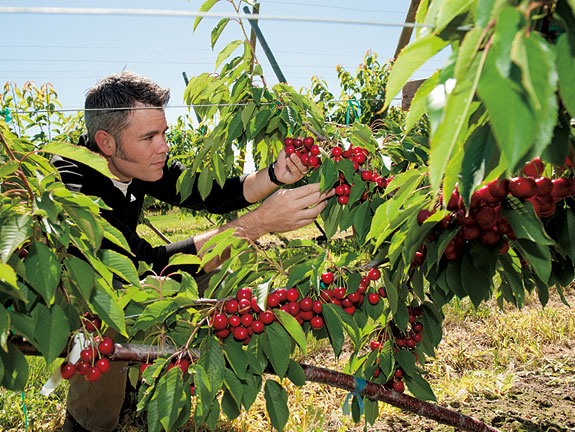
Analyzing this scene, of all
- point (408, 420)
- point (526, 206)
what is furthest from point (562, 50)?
point (408, 420)

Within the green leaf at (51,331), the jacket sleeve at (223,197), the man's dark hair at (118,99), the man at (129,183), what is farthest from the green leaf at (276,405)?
the man's dark hair at (118,99)

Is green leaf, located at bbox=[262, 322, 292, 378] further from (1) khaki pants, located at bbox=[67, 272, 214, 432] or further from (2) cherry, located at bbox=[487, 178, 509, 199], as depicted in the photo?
(1) khaki pants, located at bbox=[67, 272, 214, 432]

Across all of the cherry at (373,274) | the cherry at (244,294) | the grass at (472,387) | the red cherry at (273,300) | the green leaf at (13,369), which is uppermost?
the green leaf at (13,369)

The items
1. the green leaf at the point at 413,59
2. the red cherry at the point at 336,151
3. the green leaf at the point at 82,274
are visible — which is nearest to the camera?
the green leaf at the point at 413,59

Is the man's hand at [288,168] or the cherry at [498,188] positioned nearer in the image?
the cherry at [498,188]

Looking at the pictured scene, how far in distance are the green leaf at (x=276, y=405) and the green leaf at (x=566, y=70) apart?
979 mm

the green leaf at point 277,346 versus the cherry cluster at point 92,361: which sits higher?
the cherry cluster at point 92,361

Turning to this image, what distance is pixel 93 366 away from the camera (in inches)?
39.2

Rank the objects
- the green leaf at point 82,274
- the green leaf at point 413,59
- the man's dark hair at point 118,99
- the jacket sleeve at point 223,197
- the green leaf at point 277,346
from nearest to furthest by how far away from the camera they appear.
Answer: the green leaf at point 413,59 → the green leaf at point 82,274 → the green leaf at point 277,346 → the man's dark hair at point 118,99 → the jacket sleeve at point 223,197

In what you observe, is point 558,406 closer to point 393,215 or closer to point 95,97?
point 393,215

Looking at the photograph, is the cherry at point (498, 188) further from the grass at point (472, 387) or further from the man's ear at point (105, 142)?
the man's ear at point (105, 142)

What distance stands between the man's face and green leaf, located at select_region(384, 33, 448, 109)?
168cm

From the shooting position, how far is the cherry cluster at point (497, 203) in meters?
0.72

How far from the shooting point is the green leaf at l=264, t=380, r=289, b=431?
3.68 feet
